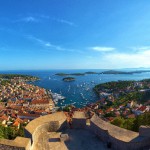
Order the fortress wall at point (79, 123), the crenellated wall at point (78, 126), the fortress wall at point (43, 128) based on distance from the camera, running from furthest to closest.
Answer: the fortress wall at point (79, 123) < the fortress wall at point (43, 128) < the crenellated wall at point (78, 126)

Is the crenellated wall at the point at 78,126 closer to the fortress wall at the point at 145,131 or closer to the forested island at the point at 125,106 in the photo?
the fortress wall at the point at 145,131

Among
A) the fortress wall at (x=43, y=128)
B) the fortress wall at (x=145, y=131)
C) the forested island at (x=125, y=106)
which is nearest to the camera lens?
the fortress wall at (x=145, y=131)

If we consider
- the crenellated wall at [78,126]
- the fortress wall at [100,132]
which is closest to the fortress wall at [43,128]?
the crenellated wall at [78,126]

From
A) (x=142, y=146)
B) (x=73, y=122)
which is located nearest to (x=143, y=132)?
(x=142, y=146)

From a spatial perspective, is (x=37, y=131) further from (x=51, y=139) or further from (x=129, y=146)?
→ (x=129, y=146)

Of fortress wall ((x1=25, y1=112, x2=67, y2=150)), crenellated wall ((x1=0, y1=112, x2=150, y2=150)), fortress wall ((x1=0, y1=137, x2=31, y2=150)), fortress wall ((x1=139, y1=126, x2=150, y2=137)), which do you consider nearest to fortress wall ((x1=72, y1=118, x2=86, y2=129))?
crenellated wall ((x1=0, y1=112, x2=150, y2=150))

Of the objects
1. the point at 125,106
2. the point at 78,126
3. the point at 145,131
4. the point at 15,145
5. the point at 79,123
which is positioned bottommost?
the point at 125,106

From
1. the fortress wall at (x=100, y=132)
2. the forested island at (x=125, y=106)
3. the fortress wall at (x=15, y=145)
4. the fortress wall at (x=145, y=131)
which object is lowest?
the forested island at (x=125, y=106)

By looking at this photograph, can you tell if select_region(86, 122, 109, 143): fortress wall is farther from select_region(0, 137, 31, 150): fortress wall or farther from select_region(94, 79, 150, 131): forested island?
select_region(94, 79, 150, 131): forested island

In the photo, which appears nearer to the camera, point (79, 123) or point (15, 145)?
point (15, 145)

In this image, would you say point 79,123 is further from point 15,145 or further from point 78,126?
point 15,145

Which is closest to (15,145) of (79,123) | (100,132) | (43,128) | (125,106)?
(43,128)

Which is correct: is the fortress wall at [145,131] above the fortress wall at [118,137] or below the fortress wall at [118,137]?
above
